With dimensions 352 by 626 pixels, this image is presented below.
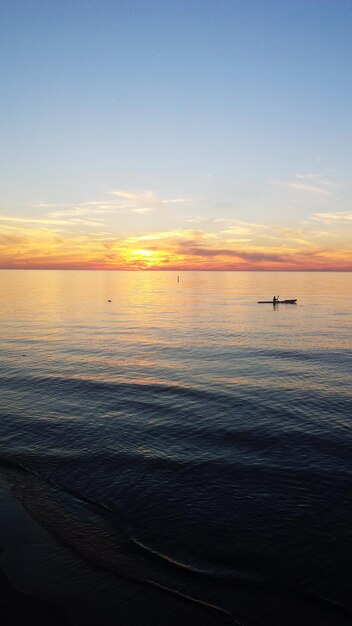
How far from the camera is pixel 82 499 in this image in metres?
21.0

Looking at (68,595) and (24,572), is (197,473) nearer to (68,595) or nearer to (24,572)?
(68,595)

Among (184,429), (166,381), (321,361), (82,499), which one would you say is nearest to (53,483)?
(82,499)

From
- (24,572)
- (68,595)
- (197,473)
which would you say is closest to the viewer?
(68,595)

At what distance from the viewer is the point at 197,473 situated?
2352cm

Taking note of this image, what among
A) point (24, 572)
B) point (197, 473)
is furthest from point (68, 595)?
point (197, 473)

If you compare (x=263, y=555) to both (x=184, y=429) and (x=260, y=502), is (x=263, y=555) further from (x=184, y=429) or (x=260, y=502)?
(x=184, y=429)

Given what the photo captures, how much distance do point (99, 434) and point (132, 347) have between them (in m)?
33.1

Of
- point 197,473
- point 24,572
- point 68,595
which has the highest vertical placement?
point 197,473

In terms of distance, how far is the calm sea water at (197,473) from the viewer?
1502cm

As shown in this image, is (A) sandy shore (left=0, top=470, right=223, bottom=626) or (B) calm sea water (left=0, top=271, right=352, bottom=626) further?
(B) calm sea water (left=0, top=271, right=352, bottom=626)

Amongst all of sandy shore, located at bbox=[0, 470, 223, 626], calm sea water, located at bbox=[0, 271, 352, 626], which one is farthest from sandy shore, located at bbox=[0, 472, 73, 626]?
calm sea water, located at bbox=[0, 271, 352, 626]

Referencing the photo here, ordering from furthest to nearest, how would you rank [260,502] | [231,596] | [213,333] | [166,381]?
1. [213,333]
2. [166,381]
3. [260,502]
4. [231,596]

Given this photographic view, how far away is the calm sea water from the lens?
15023 millimetres

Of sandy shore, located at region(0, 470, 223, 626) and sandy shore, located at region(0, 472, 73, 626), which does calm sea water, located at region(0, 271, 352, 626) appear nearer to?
sandy shore, located at region(0, 470, 223, 626)
